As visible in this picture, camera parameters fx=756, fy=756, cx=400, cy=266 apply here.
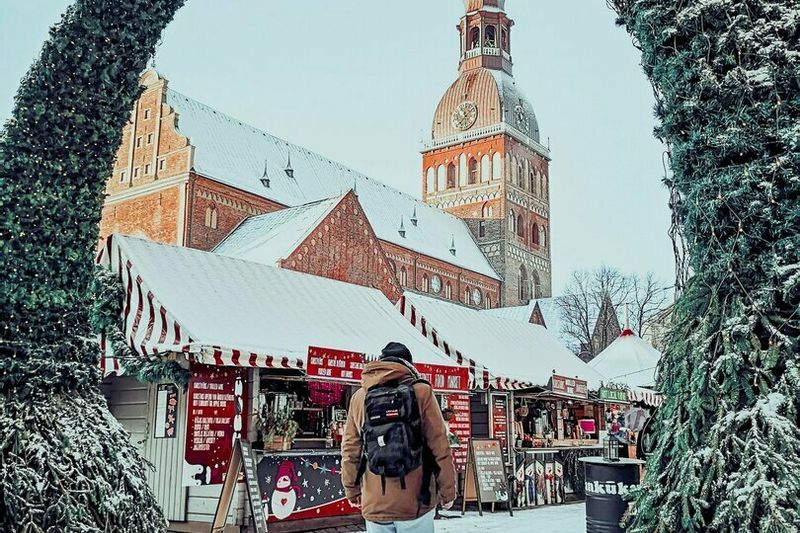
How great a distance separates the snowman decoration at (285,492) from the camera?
9.34 m

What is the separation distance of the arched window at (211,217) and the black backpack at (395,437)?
89.8 feet

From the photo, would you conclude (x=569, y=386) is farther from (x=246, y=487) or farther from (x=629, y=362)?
(x=246, y=487)

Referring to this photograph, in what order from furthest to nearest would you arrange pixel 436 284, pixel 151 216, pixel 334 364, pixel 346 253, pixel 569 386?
pixel 436 284
pixel 151 216
pixel 346 253
pixel 569 386
pixel 334 364

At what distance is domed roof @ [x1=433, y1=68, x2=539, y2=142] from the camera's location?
2269 inches

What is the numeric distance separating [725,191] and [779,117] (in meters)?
0.42

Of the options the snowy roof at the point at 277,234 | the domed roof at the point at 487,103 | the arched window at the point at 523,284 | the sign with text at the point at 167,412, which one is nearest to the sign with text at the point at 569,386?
the sign with text at the point at 167,412

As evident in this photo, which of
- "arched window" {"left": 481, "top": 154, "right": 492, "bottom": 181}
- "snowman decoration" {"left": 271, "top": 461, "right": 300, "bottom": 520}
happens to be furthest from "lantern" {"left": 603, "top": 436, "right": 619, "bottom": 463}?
"arched window" {"left": 481, "top": 154, "right": 492, "bottom": 181}

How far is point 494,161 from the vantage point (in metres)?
57.6

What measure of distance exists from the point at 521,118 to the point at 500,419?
1881 inches

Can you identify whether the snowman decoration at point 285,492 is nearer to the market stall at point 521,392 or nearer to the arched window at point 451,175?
the market stall at point 521,392

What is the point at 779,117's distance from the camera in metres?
3.63

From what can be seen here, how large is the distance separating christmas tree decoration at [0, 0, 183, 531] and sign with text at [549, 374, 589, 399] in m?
10.3

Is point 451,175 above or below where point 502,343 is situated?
above

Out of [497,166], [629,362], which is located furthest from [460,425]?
[497,166]
